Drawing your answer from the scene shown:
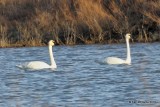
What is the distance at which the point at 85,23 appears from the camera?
1058 inches

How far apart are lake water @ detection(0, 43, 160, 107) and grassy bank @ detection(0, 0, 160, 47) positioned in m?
1.99

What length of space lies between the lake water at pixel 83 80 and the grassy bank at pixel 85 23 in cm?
199

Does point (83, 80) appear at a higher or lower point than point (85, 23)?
lower

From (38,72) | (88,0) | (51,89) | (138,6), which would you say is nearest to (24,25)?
(88,0)

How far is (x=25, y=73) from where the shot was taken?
709 inches

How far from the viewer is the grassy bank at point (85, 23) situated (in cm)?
2591

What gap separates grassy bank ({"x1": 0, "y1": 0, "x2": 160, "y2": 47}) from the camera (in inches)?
1020

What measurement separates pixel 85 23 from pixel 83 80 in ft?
35.8

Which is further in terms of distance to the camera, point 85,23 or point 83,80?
point 85,23

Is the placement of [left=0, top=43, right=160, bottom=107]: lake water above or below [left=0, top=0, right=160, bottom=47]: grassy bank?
below

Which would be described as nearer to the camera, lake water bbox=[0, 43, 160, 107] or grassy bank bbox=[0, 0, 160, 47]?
lake water bbox=[0, 43, 160, 107]

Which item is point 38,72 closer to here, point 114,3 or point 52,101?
point 52,101

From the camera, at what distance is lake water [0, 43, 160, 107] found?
1291 cm

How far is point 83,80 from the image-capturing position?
1609cm
